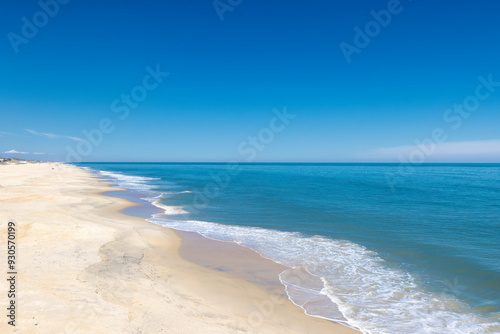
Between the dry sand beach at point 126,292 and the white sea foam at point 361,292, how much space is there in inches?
39.5

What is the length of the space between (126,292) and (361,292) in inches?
327

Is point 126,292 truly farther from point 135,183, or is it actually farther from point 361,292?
point 135,183

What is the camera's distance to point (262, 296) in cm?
977

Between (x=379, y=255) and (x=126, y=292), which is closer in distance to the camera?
(x=126, y=292)

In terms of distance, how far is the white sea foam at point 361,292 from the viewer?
8344 mm

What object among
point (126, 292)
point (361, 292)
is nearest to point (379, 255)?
point (361, 292)

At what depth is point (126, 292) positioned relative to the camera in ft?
28.7

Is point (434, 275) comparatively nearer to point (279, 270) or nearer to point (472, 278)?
point (472, 278)

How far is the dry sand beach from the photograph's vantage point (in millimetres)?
6988

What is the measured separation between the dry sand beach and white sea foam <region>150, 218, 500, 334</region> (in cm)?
100

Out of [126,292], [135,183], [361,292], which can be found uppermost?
[135,183]

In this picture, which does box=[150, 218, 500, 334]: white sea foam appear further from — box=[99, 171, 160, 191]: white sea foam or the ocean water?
box=[99, 171, 160, 191]: white sea foam

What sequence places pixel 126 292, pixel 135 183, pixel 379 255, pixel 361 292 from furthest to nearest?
pixel 135 183 < pixel 379 255 < pixel 361 292 < pixel 126 292

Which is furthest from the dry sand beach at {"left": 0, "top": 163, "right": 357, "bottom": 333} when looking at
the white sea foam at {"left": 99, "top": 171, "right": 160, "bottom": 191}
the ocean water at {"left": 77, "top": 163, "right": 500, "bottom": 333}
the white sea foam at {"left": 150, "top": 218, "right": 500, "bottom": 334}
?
the white sea foam at {"left": 99, "top": 171, "right": 160, "bottom": 191}
